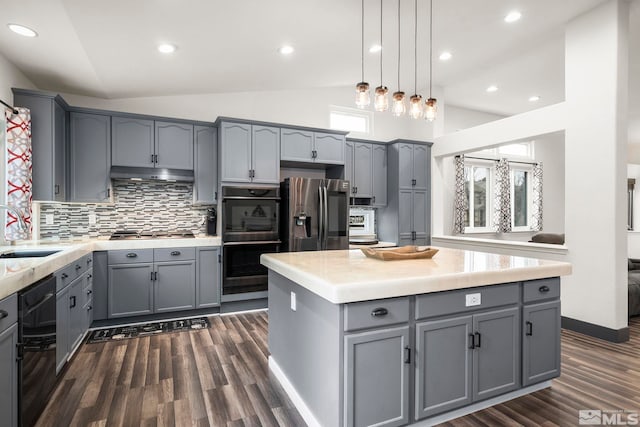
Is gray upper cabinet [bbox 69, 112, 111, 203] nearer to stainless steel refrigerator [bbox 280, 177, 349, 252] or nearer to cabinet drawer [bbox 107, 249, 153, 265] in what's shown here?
cabinet drawer [bbox 107, 249, 153, 265]

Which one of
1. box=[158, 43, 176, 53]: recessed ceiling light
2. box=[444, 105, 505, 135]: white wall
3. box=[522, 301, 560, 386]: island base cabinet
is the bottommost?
box=[522, 301, 560, 386]: island base cabinet

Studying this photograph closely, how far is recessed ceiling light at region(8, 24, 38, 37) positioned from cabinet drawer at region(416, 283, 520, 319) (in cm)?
328

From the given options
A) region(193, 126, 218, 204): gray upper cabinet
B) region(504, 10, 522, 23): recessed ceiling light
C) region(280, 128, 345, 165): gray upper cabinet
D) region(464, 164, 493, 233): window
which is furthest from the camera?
region(464, 164, 493, 233): window

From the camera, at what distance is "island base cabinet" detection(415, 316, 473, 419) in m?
1.84

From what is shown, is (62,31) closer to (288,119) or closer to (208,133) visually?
(208,133)

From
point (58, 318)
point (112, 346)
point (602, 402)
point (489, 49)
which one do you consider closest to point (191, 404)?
point (58, 318)

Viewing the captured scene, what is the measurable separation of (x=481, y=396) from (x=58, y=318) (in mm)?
2904

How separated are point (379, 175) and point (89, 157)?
392 centimetres

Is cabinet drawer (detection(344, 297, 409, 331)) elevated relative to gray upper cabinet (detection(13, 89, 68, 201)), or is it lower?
lower

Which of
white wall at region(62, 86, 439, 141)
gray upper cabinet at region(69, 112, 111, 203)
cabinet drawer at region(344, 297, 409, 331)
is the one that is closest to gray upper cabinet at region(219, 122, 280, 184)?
white wall at region(62, 86, 439, 141)

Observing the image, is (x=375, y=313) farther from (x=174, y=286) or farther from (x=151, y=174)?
(x=151, y=174)

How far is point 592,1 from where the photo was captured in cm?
329

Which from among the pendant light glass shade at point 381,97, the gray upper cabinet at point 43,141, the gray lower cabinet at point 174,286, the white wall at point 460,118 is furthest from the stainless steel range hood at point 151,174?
the white wall at point 460,118

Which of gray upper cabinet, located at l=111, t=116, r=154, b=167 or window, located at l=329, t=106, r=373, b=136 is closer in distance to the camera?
gray upper cabinet, located at l=111, t=116, r=154, b=167
